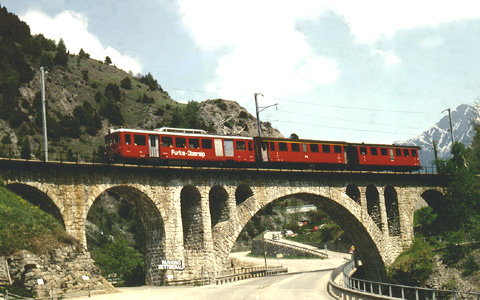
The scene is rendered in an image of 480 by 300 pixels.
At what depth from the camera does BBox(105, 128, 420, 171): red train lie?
36.2m

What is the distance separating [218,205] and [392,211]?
24.0 meters

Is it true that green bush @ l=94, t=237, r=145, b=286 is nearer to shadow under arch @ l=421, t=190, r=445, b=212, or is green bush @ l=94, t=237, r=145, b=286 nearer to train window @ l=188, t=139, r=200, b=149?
train window @ l=188, t=139, r=200, b=149

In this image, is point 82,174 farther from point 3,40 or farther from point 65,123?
point 3,40

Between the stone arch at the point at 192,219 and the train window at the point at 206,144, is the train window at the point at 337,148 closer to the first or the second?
the train window at the point at 206,144

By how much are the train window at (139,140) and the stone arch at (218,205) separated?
27.6 ft

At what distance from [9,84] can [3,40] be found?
25.5 metres

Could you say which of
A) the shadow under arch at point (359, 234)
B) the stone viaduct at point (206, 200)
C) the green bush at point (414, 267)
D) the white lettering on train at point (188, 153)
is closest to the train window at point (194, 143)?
the white lettering on train at point (188, 153)

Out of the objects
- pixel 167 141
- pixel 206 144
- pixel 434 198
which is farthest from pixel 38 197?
pixel 434 198

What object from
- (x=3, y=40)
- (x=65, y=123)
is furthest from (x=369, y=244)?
(x=3, y=40)

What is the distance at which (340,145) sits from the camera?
168 feet

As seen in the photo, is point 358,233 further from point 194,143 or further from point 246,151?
point 194,143

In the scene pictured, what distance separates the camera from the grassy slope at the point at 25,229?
2438 centimetres

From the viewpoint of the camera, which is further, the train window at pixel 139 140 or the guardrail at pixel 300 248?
the guardrail at pixel 300 248

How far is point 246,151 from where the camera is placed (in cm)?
4316
